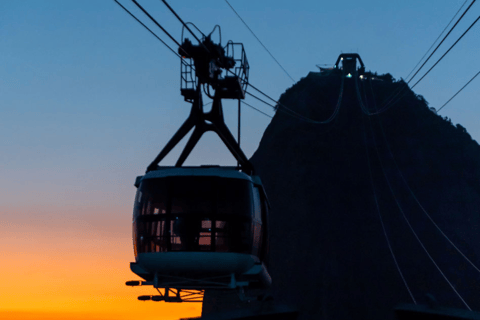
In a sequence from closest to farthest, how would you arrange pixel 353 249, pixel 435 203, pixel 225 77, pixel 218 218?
1. pixel 218 218
2. pixel 225 77
3. pixel 353 249
4. pixel 435 203

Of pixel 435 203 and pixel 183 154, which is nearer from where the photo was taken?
pixel 183 154

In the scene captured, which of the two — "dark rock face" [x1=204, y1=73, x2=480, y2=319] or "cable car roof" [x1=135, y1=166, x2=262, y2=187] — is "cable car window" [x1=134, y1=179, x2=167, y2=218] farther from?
"dark rock face" [x1=204, y1=73, x2=480, y2=319]

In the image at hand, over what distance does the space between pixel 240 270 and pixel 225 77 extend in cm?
1001

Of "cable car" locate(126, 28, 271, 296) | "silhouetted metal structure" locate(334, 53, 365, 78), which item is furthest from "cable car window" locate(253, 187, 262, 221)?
"silhouetted metal structure" locate(334, 53, 365, 78)

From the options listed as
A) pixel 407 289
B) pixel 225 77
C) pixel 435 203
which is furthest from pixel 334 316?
pixel 225 77

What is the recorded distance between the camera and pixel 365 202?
339ft

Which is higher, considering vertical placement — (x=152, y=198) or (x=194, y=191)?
(x=194, y=191)

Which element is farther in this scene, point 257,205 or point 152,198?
point 257,205

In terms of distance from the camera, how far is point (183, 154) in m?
24.2

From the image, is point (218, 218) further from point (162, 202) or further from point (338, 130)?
point (338, 130)

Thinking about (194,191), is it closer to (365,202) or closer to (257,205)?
(257,205)

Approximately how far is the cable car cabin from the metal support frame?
3895 mm

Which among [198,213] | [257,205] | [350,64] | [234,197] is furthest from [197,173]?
[350,64]

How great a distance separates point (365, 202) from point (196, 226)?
289 feet
